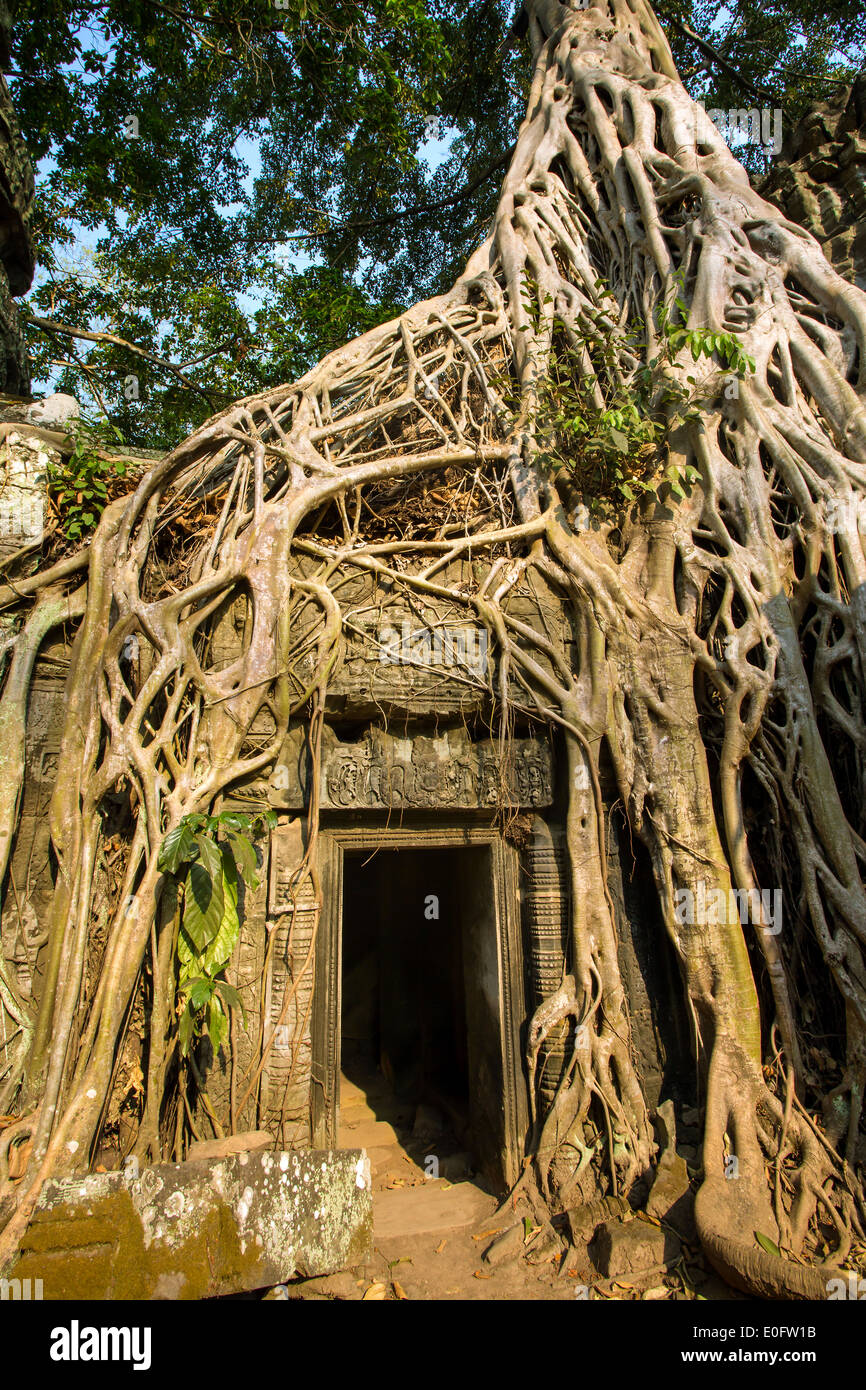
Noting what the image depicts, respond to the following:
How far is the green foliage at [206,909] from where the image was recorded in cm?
298

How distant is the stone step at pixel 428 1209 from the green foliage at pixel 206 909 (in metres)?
1.35

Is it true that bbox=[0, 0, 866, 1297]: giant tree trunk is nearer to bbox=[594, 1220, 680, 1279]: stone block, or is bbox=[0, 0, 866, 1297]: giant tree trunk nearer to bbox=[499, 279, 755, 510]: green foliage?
bbox=[499, 279, 755, 510]: green foliage

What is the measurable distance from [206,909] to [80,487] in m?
2.29

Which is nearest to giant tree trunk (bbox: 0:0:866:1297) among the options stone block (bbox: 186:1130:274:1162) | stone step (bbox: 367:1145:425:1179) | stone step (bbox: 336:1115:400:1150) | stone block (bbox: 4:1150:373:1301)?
stone block (bbox: 186:1130:274:1162)

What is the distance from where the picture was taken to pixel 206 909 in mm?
3039

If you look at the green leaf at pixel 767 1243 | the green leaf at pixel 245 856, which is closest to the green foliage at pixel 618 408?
the green leaf at pixel 245 856

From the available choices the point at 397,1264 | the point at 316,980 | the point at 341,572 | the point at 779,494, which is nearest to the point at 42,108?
the point at 341,572

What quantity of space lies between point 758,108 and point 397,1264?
11237mm

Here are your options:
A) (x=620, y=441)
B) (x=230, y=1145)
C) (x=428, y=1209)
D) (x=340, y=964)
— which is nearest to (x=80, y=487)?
(x=340, y=964)

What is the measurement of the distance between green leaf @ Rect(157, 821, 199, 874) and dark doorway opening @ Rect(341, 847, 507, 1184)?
1027 mm

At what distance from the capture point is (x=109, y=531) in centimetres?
367

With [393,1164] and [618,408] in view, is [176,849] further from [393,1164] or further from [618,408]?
[618,408]

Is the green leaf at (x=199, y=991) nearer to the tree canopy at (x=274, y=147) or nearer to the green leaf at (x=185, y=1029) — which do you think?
the green leaf at (x=185, y=1029)

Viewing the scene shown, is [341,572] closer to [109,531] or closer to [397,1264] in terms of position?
[109,531]
